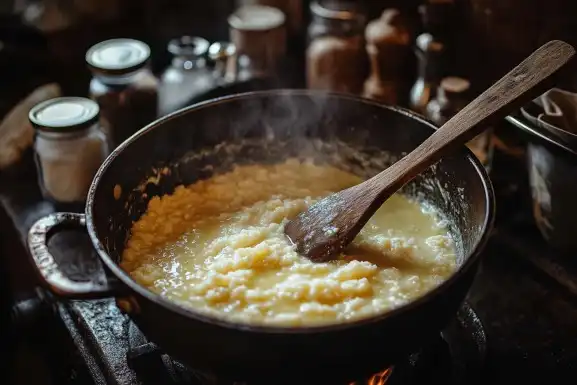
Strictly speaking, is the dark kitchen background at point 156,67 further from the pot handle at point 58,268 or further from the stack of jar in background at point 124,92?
the pot handle at point 58,268

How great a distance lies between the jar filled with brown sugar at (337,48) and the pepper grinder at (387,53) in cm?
3

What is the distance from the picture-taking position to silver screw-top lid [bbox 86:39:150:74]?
1.57 metres

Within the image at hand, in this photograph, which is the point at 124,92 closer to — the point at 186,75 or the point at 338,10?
the point at 186,75

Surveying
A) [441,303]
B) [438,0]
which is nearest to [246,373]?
[441,303]

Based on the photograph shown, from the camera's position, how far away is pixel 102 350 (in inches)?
47.6

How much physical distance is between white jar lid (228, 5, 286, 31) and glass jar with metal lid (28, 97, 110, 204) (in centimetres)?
48

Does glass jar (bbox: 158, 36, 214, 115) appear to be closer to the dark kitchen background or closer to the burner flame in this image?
the dark kitchen background

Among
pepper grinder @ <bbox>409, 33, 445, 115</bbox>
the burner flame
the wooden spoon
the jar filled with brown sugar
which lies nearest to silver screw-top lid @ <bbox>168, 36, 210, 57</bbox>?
the jar filled with brown sugar

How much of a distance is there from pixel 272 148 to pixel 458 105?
416mm

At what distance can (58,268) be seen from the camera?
1.05 metres

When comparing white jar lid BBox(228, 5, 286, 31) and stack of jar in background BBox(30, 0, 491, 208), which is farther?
white jar lid BBox(228, 5, 286, 31)

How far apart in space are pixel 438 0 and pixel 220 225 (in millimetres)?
706

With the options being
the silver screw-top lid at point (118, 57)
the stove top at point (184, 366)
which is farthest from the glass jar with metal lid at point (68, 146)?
the stove top at point (184, 366)

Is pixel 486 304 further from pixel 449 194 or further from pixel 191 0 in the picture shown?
pixel 191 0
